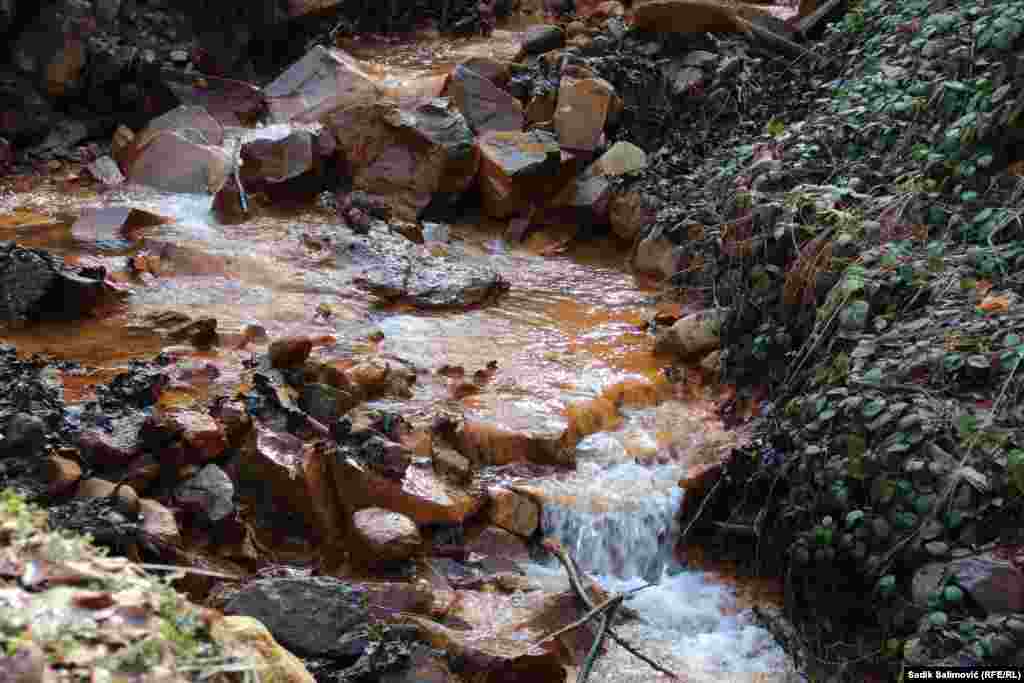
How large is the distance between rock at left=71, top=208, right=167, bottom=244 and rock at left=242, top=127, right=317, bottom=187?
844mm

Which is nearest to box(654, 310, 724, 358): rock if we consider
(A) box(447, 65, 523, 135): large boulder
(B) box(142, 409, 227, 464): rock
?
(B) box(142, 409, 227, 464): rock

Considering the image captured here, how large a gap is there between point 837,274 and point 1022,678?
7.80 ft

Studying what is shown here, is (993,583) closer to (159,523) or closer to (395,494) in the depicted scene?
(395,494)

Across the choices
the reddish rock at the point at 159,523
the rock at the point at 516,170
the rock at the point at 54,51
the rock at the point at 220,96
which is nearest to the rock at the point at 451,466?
the reddish rock at the point at 159,523

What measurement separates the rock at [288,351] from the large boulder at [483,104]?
3642 mm

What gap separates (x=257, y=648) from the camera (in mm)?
2408

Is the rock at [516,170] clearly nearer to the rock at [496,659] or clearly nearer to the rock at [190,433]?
the rock at [190,433]

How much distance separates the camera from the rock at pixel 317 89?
8.98m

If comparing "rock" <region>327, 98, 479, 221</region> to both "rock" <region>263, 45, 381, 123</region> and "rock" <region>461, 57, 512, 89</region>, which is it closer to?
"rock" <region>263, 45, 381, 123</region>

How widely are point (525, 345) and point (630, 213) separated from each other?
2003mm

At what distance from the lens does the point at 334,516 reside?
4785 mm

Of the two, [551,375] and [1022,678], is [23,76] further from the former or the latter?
[1022,678]

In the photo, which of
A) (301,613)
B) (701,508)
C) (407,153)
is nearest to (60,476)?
(301,613)

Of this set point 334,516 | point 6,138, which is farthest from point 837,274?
point 6,138
